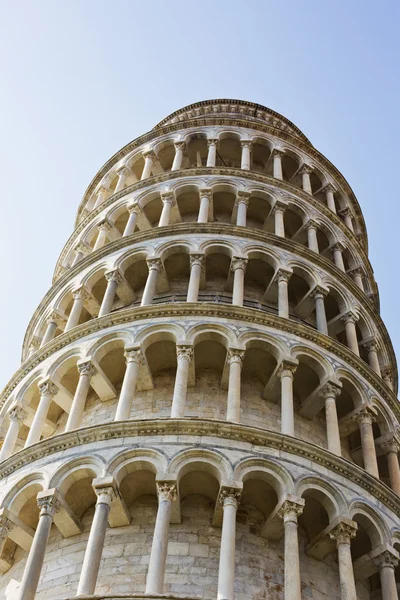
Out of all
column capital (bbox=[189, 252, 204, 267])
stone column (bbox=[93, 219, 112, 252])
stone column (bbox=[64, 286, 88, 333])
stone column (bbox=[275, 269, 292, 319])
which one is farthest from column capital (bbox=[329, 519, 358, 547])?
stone column (bbox=[93, 219, 112, 252])

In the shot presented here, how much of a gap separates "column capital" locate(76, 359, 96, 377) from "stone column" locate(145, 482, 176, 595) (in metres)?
4.33

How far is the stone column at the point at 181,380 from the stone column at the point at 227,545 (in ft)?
6.25

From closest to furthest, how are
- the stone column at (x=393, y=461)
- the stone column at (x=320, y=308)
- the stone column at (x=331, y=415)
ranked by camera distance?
the stone column at (x=331, y=415) < the stone column at (x=393, y=461) < the stone column at (x=320, y=308)

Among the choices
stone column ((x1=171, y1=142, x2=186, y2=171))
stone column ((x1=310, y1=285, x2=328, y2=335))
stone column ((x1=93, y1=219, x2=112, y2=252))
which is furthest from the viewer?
stone column ((x1=171, y1=142, x2=186, y2=171))

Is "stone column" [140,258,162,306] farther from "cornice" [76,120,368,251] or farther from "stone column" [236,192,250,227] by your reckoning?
"cornice" [76,120,368,251]

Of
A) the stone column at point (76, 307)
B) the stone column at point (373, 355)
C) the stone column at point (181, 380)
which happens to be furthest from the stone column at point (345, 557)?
the stone column at point (76, 307)

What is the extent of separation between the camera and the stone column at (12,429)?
57.2 feet

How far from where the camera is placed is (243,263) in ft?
67.7

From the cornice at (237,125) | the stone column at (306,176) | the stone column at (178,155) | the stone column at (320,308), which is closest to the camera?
the stone column at (320,308)

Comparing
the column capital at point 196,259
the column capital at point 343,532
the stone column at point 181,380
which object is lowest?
the column capital at point 343,532

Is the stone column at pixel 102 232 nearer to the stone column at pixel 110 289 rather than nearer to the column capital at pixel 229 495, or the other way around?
the stone column at pixel 110 289

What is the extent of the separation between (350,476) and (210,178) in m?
11.7

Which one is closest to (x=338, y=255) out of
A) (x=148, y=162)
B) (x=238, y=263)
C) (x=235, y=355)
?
(x=238, y=263)

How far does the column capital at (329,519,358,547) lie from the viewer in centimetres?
1425
